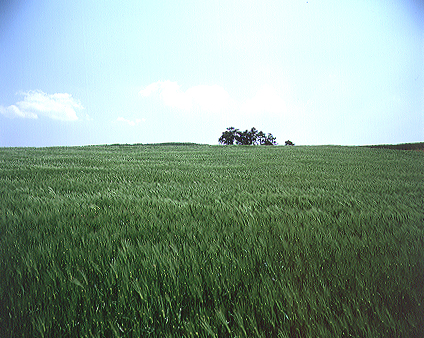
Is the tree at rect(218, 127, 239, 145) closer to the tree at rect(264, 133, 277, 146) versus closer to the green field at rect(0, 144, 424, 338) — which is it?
the tree at rect(264, 133, 277, 146)

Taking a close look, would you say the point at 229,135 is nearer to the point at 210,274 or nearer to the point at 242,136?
the point at 242,136

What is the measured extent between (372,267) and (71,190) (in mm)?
4171

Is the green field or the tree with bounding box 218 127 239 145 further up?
the tree with bounding box 218 127 239 145

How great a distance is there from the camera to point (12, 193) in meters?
3.38

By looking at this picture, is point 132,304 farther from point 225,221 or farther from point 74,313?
point 225,221

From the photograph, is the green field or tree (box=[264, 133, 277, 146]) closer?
the green field

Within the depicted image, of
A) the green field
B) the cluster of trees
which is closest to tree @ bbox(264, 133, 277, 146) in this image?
the cluster of trees

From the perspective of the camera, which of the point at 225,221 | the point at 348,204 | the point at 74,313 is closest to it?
the point at 74,313

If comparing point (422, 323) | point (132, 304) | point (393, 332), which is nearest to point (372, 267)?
point (422, 323)

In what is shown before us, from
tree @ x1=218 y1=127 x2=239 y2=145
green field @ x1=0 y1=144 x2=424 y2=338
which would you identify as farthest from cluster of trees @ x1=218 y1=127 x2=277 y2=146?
green field @ x1=0 y1=144 x2=424 y2=338

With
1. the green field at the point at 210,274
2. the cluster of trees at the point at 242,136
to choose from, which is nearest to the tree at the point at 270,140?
the cluster of trees at the point at 242,136

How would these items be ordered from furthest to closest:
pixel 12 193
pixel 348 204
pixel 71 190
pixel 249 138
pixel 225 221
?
pixel 249 138
pixel 71 190
pixel 12 193
pixel 348 204
pixel 225 221

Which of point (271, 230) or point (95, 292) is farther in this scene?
point (271, 230)

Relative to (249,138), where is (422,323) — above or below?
below
